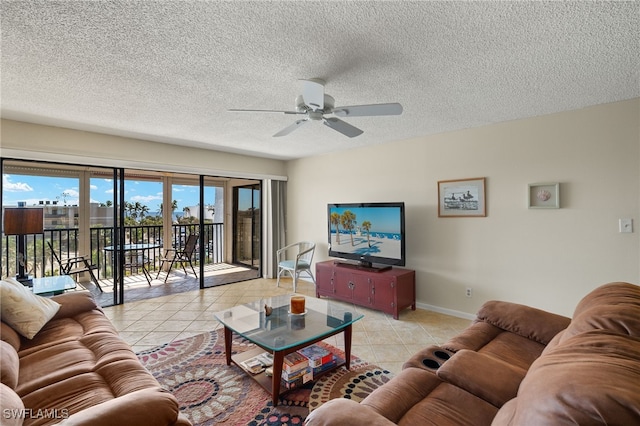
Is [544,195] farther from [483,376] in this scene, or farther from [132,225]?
[132,225]

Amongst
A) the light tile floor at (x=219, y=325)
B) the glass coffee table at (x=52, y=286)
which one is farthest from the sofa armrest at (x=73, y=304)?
the light tile floor at (x=219, y=325)

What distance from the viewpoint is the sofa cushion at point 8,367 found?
1345 millimetres

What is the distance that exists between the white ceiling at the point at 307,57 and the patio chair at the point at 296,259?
7.88 feet

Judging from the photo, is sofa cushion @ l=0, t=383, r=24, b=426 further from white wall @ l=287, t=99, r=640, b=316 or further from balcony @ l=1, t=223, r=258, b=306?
white wall @ l=287, t=99, r=640, b=316

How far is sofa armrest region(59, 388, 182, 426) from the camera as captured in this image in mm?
1013

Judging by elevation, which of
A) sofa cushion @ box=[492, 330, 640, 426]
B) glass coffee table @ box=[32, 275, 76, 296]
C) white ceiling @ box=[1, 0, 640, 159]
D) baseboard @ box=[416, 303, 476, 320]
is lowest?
baseboard @ box=[416, 303, 476, 320]

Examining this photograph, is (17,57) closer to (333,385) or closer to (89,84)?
(89,84)

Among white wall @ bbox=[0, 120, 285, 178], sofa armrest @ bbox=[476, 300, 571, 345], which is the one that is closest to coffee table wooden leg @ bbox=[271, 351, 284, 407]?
sofa armrest @ bbox=[476, 300, 571, 345]

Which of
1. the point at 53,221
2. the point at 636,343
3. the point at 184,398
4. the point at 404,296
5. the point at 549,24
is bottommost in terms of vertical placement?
the point at 184,398

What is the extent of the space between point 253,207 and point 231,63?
4.19m

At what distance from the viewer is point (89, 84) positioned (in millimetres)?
2240

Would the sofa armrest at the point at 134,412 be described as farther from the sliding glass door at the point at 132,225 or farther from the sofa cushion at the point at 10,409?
the sliding glass door at the point at 132,225

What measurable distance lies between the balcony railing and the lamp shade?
479 millimetres

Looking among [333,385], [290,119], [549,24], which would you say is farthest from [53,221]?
[549,24]
